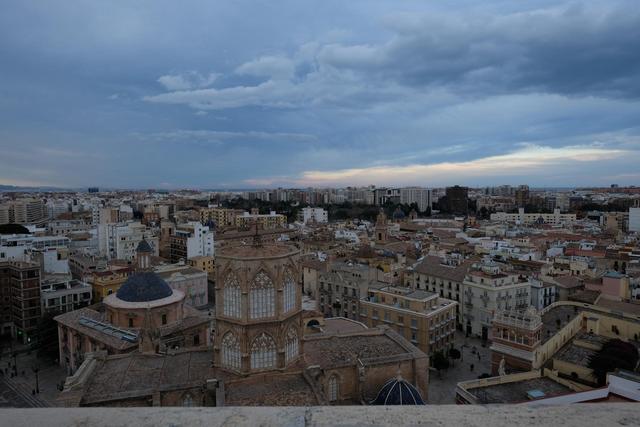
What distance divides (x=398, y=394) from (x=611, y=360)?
12627 millimetres

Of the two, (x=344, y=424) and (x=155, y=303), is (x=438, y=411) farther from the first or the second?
(x=155, y=303)

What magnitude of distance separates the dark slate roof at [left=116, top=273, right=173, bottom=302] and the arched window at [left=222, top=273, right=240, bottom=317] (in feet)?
47.4

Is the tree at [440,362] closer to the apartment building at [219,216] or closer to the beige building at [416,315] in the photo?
the beige building at [416,315]

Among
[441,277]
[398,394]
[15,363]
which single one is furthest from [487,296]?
[15,363]

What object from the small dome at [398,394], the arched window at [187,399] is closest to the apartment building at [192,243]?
the arched window at [187,399]

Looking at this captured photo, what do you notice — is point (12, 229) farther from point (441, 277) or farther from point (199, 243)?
point (441, 277)

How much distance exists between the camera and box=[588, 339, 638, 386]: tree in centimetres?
2134

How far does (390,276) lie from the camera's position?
4222cm

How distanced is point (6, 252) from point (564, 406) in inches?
2158

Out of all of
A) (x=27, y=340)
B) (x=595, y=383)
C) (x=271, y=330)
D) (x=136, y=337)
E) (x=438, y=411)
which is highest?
(x=438, y=411)

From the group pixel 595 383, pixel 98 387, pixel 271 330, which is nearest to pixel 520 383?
pixel 595 383

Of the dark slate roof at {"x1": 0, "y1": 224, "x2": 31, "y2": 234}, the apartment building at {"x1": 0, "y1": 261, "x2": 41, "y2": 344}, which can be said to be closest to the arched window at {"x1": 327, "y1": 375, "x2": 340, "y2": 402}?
the apartment building at {"x1": 0, "y1": 261, "x2": 41, "y2": 344}

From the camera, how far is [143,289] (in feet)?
90.6

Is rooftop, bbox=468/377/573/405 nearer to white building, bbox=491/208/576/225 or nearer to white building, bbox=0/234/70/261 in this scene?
white building, bbox=0/234/70/261
